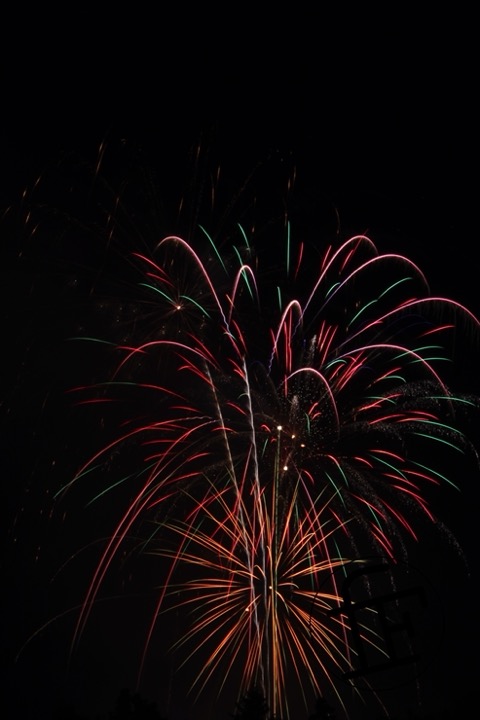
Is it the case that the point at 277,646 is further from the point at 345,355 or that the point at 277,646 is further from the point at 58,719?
the point at 345,355

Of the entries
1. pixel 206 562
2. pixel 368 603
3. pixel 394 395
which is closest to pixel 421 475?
pixel 394 395

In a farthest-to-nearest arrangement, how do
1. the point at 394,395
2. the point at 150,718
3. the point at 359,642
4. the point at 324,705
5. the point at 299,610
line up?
the point at 299,610, the point at 394,395, the point at 150,718, the point at 324,705, the point at 359,642

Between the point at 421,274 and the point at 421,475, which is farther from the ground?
the point at 421,274

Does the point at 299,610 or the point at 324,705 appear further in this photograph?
the point at 299,610

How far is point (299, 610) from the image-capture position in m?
21.1

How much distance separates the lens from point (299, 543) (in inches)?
802

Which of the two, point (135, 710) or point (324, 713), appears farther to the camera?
point (135, 710)

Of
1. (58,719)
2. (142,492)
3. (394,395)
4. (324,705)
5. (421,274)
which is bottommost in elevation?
(58,719)

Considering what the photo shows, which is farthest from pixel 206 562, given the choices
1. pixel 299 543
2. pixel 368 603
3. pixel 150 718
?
pixel 368 603

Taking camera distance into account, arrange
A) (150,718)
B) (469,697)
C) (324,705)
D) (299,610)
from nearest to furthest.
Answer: (324,705) → (150,718) → (299,610) → (469,697)

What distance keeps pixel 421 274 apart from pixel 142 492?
8.89 m

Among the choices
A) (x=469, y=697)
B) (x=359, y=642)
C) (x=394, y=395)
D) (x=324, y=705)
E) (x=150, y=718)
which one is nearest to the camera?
(x=359, y=642)

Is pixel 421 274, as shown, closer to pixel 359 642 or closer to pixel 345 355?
pixel 345 355

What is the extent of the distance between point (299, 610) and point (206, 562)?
9.33ft
